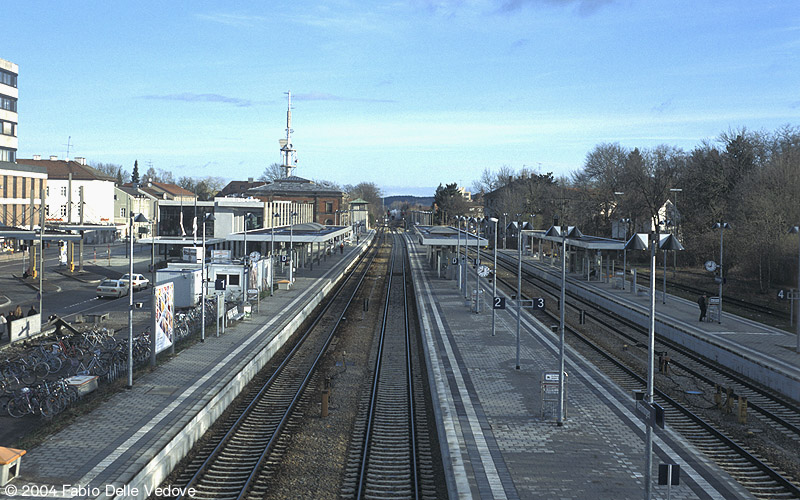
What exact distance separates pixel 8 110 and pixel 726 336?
6475cm

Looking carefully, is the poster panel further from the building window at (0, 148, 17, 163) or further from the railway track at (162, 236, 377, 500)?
the building window at (0, 148, 17, 163)

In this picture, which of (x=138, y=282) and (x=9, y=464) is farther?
(x=138, y=282)

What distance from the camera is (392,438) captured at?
14.1 m

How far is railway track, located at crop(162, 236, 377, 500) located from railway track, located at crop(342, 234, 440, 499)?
165 cm

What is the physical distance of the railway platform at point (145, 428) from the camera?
33.8ft

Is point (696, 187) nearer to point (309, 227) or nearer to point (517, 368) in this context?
point (309, 227)

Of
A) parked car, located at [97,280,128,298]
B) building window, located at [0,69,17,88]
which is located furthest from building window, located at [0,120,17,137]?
parked car, located at [97,280,128,298]

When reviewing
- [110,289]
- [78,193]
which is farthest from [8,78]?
[110,289]

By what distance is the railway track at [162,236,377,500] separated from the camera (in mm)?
11336

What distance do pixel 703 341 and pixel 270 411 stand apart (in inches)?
615

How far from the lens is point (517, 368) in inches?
764

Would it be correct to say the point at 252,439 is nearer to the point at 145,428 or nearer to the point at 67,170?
the point at 145,428

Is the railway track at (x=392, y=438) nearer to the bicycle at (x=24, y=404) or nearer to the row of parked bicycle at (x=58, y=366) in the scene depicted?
the row of parked bicycle at (x=58, y=366)

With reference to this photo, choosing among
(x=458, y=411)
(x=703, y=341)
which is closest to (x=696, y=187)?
(x=703, y=341)
